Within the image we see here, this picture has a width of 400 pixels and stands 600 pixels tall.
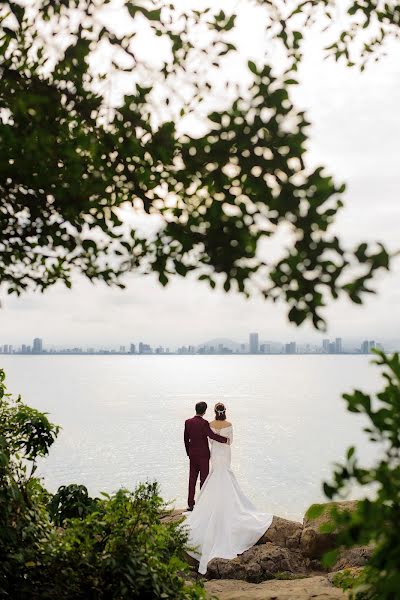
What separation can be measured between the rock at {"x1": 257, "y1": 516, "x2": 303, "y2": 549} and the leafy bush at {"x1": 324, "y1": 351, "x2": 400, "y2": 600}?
33.9 feet

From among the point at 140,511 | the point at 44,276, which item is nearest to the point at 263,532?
the point at 140,511

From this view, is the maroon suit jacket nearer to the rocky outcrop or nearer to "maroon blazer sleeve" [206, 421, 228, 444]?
"maroon blazer sleeve" [206, 421, 228, 444]

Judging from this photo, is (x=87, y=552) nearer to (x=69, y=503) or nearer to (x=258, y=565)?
(x=69, y=503)

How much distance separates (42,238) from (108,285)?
2.22 feet

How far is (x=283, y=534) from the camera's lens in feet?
43.5

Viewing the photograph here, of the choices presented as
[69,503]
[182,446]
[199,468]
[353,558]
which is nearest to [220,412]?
[199,468]

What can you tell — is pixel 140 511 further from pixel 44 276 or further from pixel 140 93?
pixel 140 93

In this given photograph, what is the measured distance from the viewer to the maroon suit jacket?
14.0 metres

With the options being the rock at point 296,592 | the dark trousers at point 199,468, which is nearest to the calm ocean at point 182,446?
the dark trousers at point 199,468

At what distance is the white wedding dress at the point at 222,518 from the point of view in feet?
42.0

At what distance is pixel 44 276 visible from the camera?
5.30 metres

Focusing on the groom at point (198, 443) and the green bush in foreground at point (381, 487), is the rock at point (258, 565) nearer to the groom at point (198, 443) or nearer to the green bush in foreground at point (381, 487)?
the groom at point (198, 443)

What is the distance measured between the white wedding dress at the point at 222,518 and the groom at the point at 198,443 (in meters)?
0.17

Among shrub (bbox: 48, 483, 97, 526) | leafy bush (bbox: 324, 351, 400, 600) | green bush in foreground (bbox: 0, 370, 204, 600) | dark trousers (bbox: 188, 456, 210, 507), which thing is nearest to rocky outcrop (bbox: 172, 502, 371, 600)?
dark trousers (bbox: 188, 456, 210, 507)
